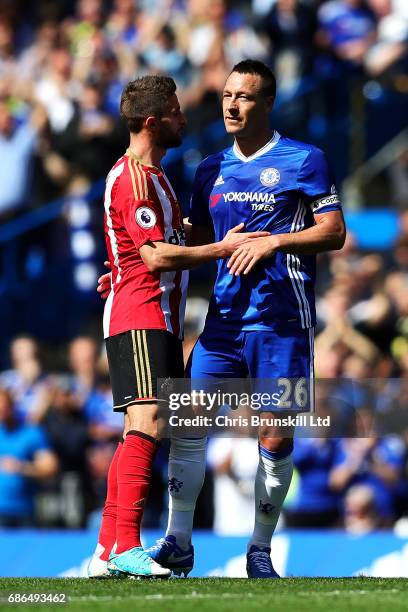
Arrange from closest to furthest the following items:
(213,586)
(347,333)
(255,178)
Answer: (213,586)
(255,178)
(347,333)

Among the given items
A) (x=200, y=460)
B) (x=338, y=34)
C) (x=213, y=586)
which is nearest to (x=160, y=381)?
(x=200, y=460)

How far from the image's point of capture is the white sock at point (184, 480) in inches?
253

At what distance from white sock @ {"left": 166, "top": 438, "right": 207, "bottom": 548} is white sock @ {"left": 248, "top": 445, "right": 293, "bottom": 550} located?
302 millimetres

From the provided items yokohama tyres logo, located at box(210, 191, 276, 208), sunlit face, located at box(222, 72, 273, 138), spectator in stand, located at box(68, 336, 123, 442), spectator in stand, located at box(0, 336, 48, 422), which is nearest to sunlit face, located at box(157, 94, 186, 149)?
sunlit face, located at box(222, 72, 273, 138)

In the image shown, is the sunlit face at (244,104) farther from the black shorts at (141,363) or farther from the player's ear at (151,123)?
the black shorts at (141,363)

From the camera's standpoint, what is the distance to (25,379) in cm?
1184

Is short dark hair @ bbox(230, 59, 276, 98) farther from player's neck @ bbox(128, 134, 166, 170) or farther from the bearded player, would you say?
player's neck @ bbox(128, 134, 166, 170)

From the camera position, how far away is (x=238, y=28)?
43.7 ft

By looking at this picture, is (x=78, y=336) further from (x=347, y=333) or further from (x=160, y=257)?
(x=160, y=257)

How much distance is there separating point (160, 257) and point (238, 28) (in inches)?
302

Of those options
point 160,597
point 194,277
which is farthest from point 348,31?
point 160,597

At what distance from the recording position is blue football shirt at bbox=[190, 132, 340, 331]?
6.39m

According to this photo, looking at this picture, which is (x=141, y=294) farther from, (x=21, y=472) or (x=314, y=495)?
(x=21, y=472)

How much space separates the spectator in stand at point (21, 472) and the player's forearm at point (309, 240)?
210 inches
